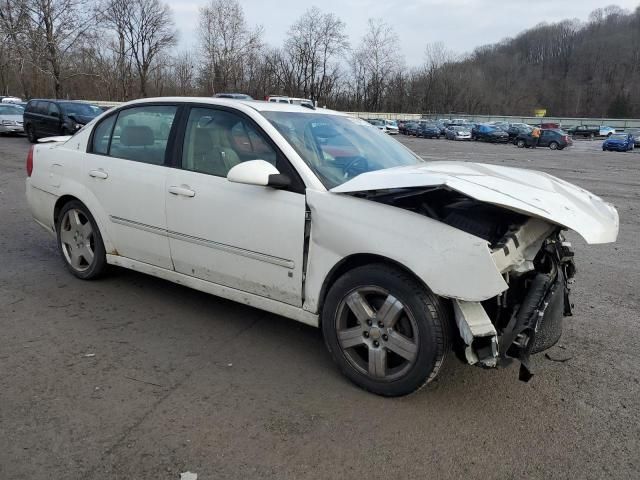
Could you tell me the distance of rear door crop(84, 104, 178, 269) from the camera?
3.97m

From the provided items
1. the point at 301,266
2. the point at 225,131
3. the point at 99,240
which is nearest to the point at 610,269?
the point at 301,266

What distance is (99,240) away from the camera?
4.52 m

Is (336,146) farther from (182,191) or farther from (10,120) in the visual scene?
(10,120)

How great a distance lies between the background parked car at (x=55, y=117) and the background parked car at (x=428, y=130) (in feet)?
134

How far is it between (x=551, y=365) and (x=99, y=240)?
3.72 m

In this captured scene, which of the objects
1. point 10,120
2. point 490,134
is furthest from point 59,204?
point 490,134

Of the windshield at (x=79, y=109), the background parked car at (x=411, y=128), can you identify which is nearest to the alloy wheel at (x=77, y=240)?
the windshield at (x=79, y=109)

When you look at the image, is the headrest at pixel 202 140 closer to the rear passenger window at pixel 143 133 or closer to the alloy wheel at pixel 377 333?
the rear passenger window at pixel 143 133

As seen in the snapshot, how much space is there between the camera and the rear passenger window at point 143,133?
13.3 feet

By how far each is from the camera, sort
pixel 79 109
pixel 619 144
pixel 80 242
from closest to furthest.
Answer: pixel 80 242 → pixel 79 109 → pixel 619 144

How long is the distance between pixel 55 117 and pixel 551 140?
33936mm

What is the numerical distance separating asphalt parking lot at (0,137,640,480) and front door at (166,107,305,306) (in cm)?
52

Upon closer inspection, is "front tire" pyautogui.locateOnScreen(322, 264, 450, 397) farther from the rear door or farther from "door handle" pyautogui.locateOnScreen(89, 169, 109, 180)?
"door handle" pyautogui.locateOnScreen(89, 169, 109, 180)

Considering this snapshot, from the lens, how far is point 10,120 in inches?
907
